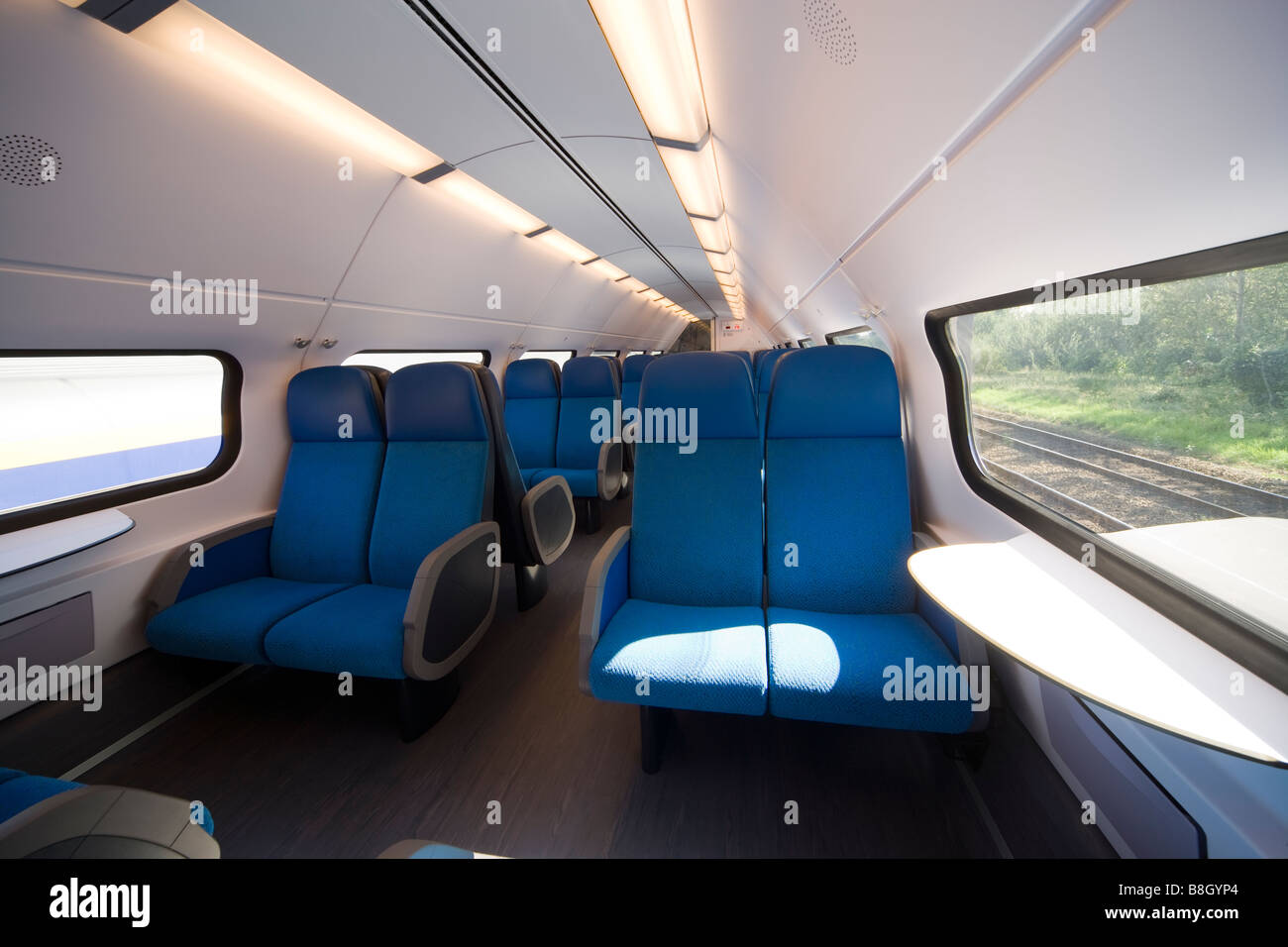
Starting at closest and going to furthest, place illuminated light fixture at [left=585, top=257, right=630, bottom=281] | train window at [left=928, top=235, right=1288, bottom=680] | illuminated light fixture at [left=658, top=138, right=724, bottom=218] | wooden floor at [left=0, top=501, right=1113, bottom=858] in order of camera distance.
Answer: train window at [left=928, top=235, right=1288, bottom=680]
wooden floor at [left=0, top=501, right=1113, bottom=858]
illuminated light fixture at [left=658, top=138, right=724, bottom=218]
illuminated light fixture at [left=585, top=257, right=630, bottom=281]

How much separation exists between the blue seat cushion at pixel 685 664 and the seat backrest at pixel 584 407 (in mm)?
2987

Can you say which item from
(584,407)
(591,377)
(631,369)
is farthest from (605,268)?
(584,407)

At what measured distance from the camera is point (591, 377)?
4758 mm

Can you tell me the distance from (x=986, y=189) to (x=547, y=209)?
318 cm

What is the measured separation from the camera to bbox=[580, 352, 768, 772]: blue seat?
1.85 meters

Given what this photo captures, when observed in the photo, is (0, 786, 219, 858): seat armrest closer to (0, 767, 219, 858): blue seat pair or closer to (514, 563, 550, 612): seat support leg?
(0, 767, 219, 858): blue seat pair

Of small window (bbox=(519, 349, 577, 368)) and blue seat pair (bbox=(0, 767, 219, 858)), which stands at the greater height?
small window (bbox=(519, 349, 577, 368))

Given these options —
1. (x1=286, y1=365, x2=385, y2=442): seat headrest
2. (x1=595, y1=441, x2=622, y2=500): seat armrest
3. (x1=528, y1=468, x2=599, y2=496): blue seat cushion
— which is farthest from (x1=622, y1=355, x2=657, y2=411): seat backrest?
(x1=286, y1=365, x2=385, y2=442): seat headrest

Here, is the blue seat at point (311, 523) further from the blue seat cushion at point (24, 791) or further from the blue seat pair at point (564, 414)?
the blue seat pair at point (564, 414)

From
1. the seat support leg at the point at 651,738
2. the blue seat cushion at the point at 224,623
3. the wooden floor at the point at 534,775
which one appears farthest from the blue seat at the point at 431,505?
the seat support leg at the point at 651,738

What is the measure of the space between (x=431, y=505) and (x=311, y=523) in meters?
0.80

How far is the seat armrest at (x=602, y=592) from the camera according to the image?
1707 mm

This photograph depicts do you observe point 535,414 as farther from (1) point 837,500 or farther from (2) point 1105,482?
(2) point 1105,482

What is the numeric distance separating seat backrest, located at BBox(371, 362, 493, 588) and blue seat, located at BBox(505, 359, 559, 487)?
2.15 meters
